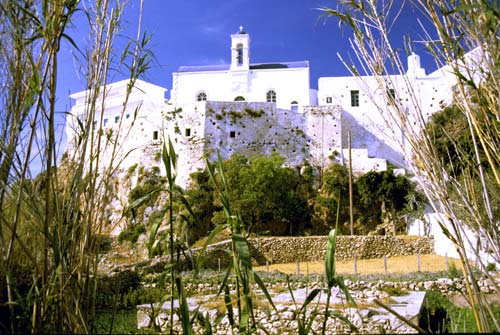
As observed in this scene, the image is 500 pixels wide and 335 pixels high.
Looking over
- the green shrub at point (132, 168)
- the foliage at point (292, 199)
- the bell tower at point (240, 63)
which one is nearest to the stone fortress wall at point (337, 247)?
the foliage at point (292, 199)

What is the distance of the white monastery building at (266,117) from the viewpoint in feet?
68.2

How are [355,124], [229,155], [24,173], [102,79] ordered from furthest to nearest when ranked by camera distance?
[355,124] → [229,155] → [102,79] → [24,173]

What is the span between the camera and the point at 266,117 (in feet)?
69.6

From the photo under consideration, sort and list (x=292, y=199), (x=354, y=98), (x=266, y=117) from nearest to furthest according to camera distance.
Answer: (x=292, y=199), (x=266, y=117), (x=354, y=98)

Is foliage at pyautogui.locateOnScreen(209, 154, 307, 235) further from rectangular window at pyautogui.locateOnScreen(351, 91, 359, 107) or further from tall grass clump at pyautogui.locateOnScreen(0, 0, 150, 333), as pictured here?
tall grass clump at pyautogui.locateOnScreen(0, 0, 150, 333)

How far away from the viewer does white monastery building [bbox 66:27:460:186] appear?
20.8 meters

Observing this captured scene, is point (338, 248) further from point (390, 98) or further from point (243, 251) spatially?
point (243, 251)

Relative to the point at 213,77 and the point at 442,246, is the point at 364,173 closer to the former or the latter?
the point at 442,246

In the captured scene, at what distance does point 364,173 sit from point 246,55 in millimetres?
10344

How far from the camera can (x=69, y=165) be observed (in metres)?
1.40

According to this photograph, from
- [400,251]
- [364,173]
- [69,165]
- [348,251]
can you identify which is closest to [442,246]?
[400,251]

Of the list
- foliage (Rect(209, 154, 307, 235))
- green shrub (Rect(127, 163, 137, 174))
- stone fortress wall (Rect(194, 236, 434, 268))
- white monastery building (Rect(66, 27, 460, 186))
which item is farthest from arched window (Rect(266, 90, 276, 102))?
stone fortress wall (Rect(194, 236, 434, 268))

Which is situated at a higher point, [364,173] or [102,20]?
[364,173]

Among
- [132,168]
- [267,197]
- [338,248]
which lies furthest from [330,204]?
[132,168]
